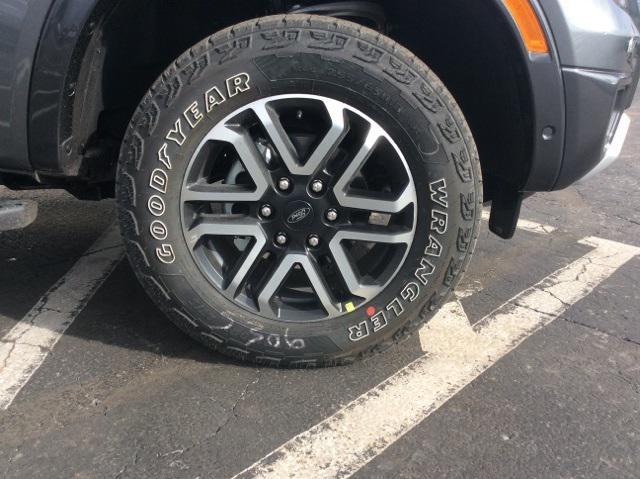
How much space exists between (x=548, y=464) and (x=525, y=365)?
567 mm

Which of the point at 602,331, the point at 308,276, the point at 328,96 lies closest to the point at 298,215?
the point at 308,276

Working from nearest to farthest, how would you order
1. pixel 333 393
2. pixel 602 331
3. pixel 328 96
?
1. pixel 328 96
2. pixel 333 393
3. pixel 602 331

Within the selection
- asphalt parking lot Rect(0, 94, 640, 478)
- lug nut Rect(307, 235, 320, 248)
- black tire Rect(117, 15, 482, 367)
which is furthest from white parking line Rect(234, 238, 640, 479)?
lug nut Rect(307, 235, 320, 248)

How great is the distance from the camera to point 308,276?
85.0 inches

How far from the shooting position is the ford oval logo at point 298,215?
83.0 inches

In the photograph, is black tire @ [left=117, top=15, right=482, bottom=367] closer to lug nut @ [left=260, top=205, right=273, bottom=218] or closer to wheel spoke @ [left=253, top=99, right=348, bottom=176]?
wheel spoke @ [left=253, top=99, right=348, bottom=176]

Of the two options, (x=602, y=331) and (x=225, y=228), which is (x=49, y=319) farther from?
(x=602, y=331)

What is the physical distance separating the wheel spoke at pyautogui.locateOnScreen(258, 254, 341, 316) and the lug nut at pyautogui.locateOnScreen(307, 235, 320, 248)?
5cm

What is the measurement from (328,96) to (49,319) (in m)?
1.67

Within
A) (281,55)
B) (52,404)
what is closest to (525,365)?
(281,55)

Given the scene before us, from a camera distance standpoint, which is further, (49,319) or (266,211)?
(49,319)

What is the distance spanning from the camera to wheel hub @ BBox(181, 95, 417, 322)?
81.0 inches

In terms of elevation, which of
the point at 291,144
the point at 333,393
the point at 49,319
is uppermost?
the point at 291,144

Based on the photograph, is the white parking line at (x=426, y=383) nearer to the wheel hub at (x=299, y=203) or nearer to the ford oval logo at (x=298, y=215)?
the wheel hub at (x=299, y=203)
